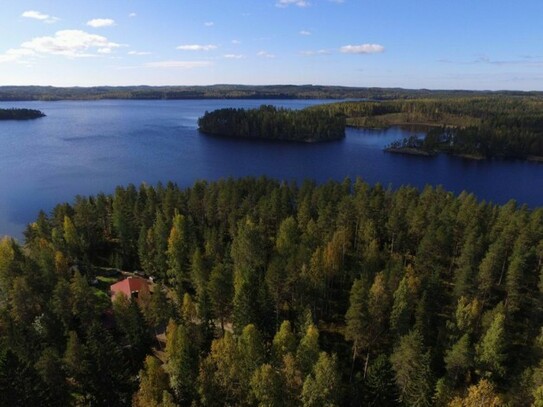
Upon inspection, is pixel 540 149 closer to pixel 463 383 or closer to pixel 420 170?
pixel 420 170

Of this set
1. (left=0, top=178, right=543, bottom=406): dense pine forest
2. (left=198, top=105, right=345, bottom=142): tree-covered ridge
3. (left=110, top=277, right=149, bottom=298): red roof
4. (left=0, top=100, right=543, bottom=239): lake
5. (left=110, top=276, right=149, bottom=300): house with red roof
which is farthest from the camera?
(left=198, top=105, right=345, bottom=142): tree-covered ridge

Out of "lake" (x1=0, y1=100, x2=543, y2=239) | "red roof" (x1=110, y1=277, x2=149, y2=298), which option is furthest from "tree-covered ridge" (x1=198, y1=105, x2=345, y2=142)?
"red roof" (x1=110, y1=277, x2=149, y2=298)

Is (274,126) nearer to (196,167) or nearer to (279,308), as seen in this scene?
(196,167)

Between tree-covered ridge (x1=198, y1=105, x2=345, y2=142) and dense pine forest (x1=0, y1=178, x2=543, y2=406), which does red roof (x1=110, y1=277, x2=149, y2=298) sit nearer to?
dense pine forest (x1=0, y1=178, x2=543, y2=406)

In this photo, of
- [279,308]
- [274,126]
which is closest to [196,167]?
[274,126]

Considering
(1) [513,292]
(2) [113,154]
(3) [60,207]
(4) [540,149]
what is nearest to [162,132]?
(2) [113,154]
